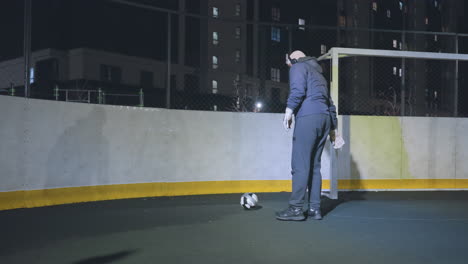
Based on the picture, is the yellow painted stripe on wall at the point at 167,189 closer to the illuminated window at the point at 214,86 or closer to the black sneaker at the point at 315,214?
the black sneaker at the point at 315,214

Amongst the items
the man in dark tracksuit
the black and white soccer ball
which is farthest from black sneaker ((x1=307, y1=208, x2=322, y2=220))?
the black and white soccer ball

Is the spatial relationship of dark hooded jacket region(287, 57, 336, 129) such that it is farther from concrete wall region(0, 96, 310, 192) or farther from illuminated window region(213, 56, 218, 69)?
illuminated window region(213, 56, 218, 69)

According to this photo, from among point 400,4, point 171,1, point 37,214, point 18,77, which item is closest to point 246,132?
point 37,214

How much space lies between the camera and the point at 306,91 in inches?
208

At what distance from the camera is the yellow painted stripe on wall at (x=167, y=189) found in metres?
6.16

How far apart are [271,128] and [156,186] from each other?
8.17 feet

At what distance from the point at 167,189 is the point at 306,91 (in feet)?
11.7

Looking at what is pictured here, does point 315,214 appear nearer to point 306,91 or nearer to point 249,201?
point 249,201

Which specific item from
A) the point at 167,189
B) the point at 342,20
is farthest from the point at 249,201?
the point at 342,20

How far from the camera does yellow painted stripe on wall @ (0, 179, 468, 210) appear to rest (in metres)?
6.16

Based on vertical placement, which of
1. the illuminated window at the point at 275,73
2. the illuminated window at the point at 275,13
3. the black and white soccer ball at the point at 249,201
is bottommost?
the black and white soccer ball at the point at 249,201

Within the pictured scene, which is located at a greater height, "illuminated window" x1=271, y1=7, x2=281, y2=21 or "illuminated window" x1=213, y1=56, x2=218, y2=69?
"illuminated window" x1=271, y1=7, x2=281, y2=21

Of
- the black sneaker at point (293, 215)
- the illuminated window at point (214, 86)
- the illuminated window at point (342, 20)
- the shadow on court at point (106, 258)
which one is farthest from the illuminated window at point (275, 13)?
the shadow on court at point (106, 258)

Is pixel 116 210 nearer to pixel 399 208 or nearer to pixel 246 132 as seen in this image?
pixel 246 132
